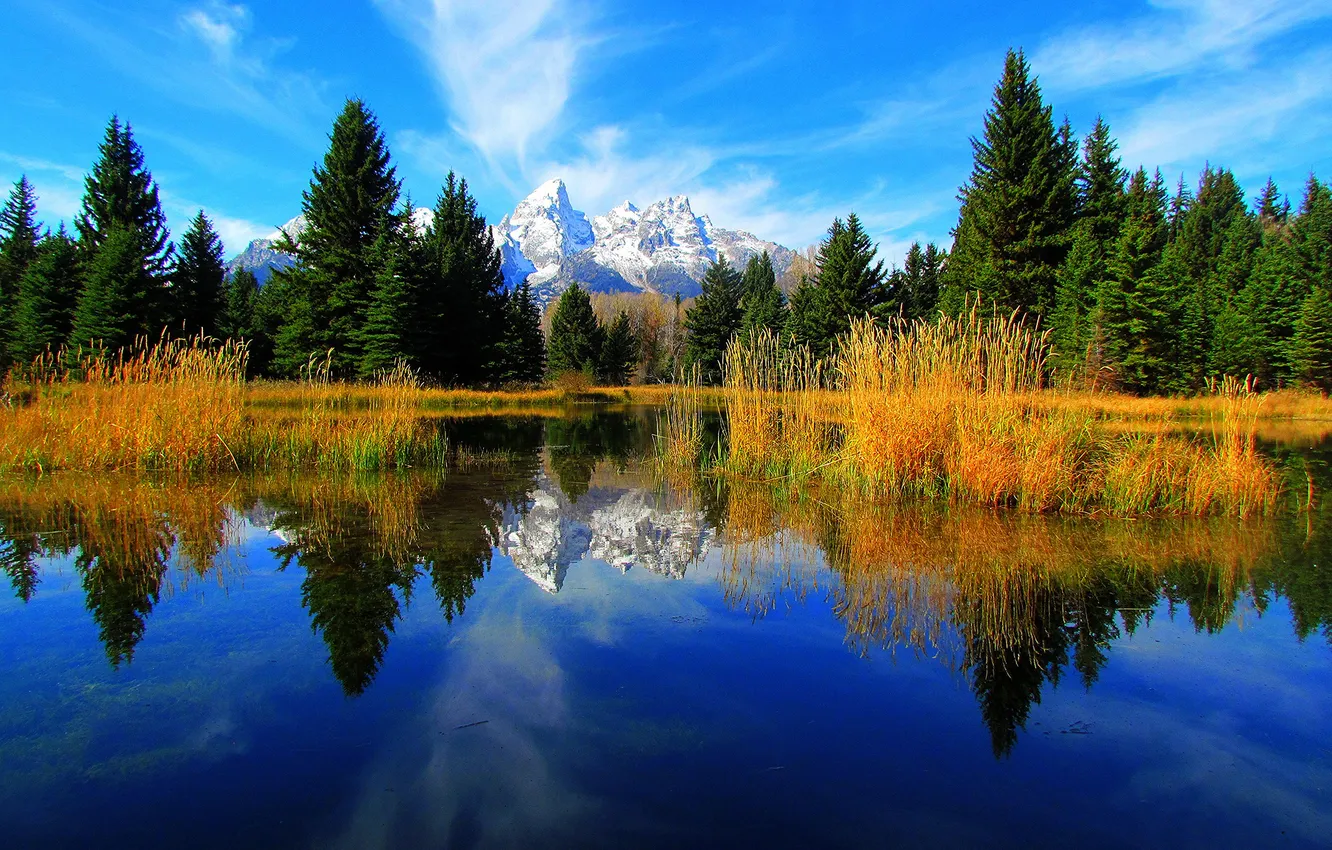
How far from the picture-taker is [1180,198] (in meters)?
45.2

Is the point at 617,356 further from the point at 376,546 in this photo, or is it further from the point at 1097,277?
the point at 376,546

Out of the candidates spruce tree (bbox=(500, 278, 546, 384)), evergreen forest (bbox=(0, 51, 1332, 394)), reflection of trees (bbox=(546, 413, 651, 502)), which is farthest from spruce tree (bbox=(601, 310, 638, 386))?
reflection of trees (bbox=(546, 413, 651, 502))

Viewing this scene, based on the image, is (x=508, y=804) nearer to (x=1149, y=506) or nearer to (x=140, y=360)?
(x=1149, y=506)

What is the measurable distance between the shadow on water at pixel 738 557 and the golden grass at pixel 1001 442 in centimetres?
37

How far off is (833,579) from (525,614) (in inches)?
73.2

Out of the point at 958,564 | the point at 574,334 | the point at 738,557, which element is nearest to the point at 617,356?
the point at 574,334

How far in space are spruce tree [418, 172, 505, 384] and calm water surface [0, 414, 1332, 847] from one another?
65.9 feet

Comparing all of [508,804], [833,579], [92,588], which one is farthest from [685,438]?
[508,804]

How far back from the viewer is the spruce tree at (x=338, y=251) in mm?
22516

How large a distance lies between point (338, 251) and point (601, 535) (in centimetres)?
2119

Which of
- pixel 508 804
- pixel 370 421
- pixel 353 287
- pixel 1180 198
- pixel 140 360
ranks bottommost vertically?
pixel 508 804

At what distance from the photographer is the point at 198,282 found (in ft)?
84.8

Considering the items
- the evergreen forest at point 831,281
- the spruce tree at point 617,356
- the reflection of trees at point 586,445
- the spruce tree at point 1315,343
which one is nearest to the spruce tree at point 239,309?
the evergreen forest at point 831,281

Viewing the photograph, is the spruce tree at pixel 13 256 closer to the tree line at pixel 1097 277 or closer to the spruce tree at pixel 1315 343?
the tree line at pixel 1097 277
